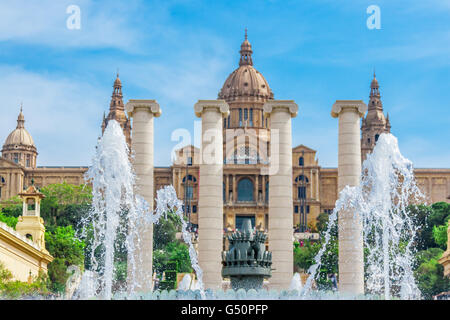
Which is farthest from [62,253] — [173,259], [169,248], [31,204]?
[169,248]

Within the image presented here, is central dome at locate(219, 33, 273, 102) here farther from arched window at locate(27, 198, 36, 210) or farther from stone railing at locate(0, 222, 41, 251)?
stone railing at locate(0, 222, 41, 251)

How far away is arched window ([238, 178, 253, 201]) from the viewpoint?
393 feet

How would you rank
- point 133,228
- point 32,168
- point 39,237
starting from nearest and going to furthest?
point 133,228 → point 39,237 → point 32,168

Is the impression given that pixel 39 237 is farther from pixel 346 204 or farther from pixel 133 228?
pixel 346 204

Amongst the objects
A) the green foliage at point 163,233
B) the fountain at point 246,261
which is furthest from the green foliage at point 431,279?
the fountain at point 246,261

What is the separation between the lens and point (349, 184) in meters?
41.4

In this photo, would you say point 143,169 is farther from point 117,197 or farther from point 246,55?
point 246,55

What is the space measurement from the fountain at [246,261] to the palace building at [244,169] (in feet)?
251

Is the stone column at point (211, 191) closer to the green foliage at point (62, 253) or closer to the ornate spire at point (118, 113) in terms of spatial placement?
the green foliage at point (62, 253)

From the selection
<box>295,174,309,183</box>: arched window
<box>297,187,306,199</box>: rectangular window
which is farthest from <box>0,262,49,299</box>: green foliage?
<box>295,174,309,183</box>: arched window

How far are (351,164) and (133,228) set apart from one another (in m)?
11.0

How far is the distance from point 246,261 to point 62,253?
38147 mm
